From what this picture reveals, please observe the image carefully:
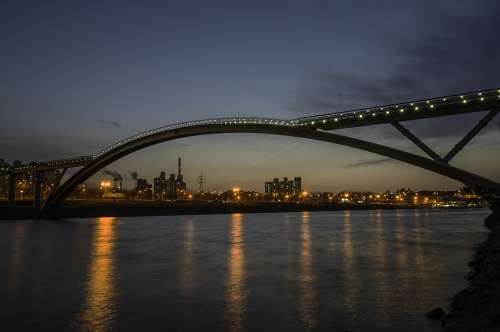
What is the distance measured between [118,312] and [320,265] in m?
11.4

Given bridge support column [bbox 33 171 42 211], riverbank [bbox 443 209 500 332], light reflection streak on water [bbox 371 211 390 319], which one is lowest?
light reflection streak on water [bbox 371 211 390 319]

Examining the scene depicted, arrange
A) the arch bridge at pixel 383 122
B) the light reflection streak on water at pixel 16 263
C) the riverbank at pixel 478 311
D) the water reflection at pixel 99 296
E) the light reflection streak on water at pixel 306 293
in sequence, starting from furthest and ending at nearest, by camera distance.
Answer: the arch bridge at pixel 383 122 < the light reflection streak on water at pixel 16 263 < the light reflection streak on water at pixel 306 293 < the water reflection at pixel 99 296 < the riverbank at pixel 478 311

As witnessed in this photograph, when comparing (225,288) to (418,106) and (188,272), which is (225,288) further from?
(418,106)

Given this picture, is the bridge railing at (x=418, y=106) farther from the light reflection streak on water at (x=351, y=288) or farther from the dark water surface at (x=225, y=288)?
the light reflection streak on water at (x=351, y=288)

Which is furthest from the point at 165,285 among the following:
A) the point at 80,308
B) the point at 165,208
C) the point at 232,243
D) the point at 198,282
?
the point at 165,208

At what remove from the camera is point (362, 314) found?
11211mm

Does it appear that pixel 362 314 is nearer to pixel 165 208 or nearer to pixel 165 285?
pixel 165 285

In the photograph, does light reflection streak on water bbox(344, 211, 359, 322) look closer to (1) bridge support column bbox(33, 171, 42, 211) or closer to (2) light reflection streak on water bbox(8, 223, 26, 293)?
(2) light reflection streak on water bbox(8, 223, 26, 293)

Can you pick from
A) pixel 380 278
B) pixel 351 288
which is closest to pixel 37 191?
pixel 380 278

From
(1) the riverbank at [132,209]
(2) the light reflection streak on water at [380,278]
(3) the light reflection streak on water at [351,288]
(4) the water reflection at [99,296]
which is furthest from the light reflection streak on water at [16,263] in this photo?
(1) the riverbank at [132,209]

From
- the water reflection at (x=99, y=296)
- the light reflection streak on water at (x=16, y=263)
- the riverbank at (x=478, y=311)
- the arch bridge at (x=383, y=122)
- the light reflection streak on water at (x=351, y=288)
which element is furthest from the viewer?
the arch bridge at (x=383, y=122)

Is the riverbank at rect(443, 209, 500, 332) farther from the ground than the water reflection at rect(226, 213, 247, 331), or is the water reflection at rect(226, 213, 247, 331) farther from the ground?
the riverbank at rect(443, 209, 500, 332)

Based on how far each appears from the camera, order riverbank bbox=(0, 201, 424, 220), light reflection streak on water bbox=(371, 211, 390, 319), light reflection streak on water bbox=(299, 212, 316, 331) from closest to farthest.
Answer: light reflection streak on water bbox=(299, 212, 316, 331), light reflection streak on water bbox=(371, 211, 390, 319), riverbank bbox=(0, 201, 424, 220)

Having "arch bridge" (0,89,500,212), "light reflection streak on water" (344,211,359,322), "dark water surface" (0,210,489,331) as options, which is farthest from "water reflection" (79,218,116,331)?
"arch bridge" (0,89,500,212)
